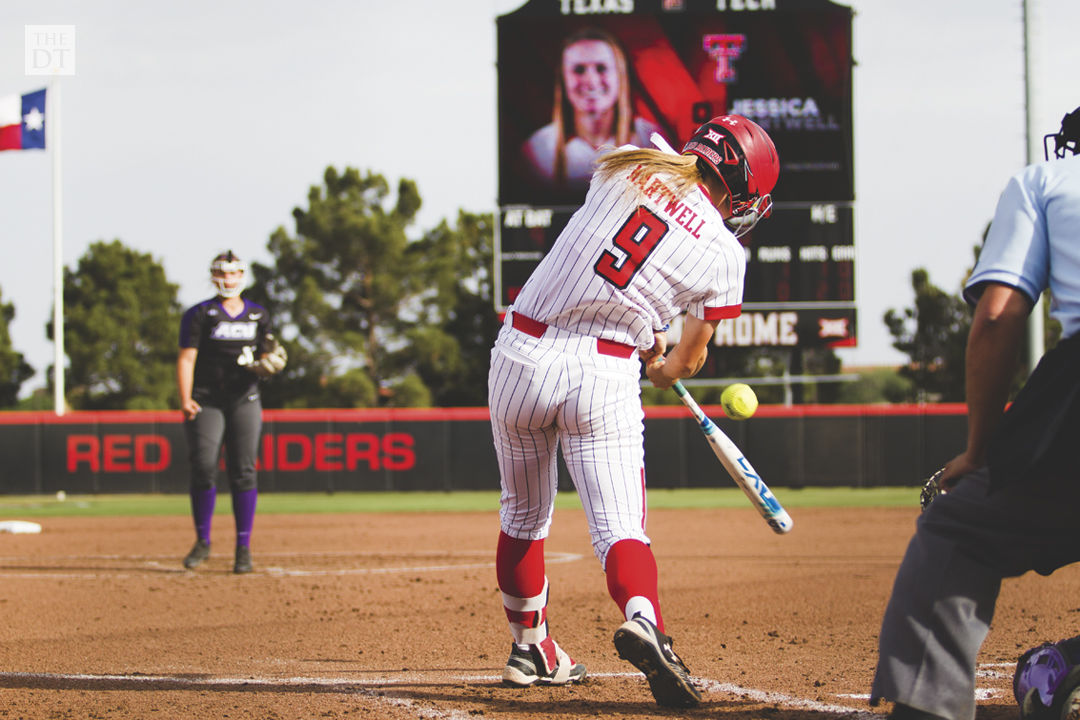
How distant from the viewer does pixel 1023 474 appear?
2135mm

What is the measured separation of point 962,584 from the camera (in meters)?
2.21

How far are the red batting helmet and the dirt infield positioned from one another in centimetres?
143

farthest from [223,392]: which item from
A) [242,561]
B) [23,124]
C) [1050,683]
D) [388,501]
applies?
[23,124]

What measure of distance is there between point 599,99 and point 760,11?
2.51 metres

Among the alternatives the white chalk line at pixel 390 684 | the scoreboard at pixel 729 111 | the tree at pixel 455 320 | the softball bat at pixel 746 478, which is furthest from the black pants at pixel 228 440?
the tree at pixel 455 320

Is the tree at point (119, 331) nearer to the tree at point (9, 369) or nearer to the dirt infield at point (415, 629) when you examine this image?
the tree at point (9, 369)

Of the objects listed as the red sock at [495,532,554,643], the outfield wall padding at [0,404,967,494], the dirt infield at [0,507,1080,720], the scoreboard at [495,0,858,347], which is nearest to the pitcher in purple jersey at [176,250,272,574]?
the dirt infield at [0,507,1080,720]

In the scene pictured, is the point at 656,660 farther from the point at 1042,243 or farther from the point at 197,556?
the point at 197,556

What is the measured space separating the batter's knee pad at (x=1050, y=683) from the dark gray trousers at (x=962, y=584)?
0.52 m

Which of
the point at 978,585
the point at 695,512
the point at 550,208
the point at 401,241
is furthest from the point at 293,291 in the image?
the point at 978,585

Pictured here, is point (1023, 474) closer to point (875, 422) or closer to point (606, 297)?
point (606, 297)

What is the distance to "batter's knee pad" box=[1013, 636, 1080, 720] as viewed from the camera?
262cm

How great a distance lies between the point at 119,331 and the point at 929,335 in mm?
26792

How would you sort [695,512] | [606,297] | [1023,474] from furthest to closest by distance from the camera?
1. [695,512]
2. [606,297]
3. [1023,474]
